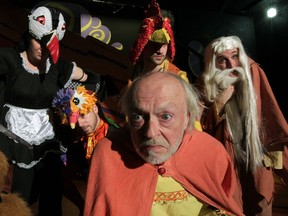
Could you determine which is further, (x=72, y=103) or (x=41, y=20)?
(x=72, y=103)

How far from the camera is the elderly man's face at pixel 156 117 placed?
1.46 meters

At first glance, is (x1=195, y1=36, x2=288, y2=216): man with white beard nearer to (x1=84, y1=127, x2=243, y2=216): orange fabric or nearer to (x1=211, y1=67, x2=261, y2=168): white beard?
(x1=211, y1=67, x2=261, y2=168): white beard

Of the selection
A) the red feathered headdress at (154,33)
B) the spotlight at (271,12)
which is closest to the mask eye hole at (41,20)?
the red feathered headdress at (154,33)

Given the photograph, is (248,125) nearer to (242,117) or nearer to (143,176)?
(242,117)

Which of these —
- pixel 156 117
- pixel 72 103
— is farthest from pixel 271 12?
pixel 156 117

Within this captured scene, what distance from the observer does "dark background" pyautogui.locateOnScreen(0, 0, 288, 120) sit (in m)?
5.11

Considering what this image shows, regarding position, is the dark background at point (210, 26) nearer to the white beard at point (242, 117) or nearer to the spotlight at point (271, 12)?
the spotlight at point (271, 12)

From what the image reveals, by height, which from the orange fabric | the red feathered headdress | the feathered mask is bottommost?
the orange fabric

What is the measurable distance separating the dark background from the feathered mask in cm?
276

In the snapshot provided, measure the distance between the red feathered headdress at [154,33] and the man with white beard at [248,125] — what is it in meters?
0.39

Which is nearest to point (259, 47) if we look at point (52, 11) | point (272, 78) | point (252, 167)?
point (272, 78)

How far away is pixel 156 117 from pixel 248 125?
0.96 metres

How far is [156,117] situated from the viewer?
1.47 meters

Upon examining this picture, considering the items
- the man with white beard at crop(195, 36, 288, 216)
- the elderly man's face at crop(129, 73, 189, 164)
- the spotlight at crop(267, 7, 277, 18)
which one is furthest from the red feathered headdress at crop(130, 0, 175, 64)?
the spotlight at crop(267, 7, 277, 18)
